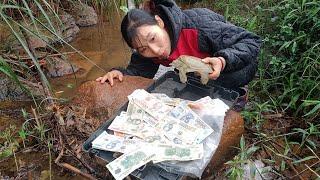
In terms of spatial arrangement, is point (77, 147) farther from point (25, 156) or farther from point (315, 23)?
point (315, 23)

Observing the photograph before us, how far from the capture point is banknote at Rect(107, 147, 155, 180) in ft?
6.74

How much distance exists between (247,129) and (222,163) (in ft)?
1.47

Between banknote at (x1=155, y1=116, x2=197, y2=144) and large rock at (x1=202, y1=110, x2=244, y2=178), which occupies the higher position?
banknote at (x1=155, y1=116, x2=197, y2=144)

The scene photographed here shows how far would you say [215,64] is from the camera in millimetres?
2541

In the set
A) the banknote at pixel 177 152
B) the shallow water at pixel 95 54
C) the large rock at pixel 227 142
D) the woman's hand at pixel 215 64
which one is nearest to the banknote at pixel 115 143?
the banknote at pixel 177 152

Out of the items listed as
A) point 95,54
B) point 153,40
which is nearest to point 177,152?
point 153,40

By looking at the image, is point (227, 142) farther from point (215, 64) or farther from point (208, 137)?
point (215, 64)

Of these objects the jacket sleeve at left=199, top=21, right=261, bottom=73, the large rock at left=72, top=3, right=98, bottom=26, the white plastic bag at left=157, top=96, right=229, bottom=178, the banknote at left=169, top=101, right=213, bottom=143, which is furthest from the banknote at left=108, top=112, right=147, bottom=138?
the large rock at left=72, top=3, right=98, bottom=26

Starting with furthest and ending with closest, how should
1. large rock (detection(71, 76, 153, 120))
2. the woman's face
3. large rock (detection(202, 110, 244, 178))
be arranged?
large rock (detection(71, 76, 153, 120)), the woman's face, large rock (detection(202, 110, 244, 178))

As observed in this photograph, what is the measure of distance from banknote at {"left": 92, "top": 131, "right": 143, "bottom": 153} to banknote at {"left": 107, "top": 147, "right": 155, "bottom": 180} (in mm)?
58

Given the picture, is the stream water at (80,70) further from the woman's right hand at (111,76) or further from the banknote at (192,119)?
the banknote at (192,119)

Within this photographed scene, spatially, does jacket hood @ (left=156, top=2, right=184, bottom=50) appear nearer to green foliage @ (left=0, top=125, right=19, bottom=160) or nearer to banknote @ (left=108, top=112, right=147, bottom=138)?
banknote @ (left=108, top=112, right=147, bottom=138)

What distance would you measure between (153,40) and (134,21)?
0.59ft

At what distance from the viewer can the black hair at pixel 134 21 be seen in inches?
102
